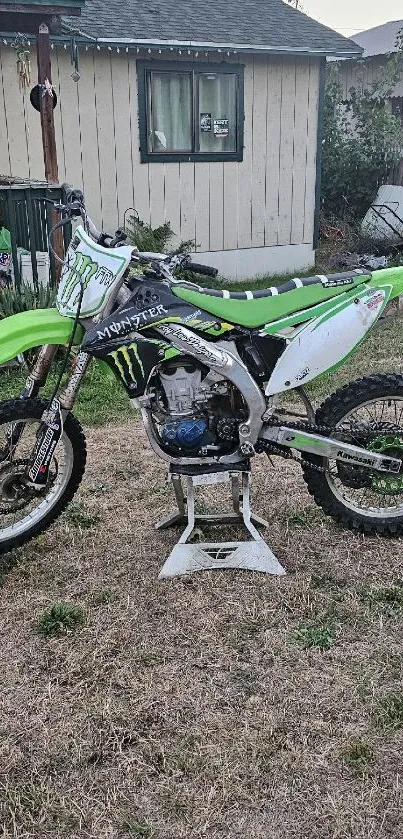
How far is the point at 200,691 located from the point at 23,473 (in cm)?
122

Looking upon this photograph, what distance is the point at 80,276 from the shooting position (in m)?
3.08

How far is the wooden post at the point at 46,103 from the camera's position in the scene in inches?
270

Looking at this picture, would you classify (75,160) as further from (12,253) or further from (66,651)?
(66,651)

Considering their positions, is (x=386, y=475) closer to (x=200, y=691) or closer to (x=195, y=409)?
(x=195, y=409)

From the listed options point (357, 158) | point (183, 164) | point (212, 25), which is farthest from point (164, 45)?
point (357, 158)

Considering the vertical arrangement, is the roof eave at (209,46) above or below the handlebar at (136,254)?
above

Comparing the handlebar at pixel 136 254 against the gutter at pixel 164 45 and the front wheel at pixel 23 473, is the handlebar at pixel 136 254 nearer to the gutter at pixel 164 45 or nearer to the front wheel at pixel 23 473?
the front wheel at pixel 23 473

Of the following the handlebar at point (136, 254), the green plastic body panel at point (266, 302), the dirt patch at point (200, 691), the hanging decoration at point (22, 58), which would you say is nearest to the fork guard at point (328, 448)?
the dirt patch at point (200, 691)

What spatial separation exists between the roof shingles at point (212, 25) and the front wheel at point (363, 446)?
653 centimetres

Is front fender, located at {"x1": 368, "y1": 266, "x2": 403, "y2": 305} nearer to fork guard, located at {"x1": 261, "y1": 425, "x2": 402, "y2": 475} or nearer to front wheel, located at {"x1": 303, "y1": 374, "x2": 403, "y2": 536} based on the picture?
front wheel, located at {"x1": 303, "y1": 374, "x2": 403, "y2": 536}

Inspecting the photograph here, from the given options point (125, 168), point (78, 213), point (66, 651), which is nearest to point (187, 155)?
point (125, 168)

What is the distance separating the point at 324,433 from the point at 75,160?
6.63 meters

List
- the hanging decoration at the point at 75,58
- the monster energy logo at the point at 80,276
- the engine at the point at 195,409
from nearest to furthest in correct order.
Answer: the monster energy logo at the point at 80,276
the engine at the point at 195,409
the hanging decoration at the point at 75,58

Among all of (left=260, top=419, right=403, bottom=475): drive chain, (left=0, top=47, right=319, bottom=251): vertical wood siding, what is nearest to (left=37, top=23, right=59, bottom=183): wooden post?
(left=0, top=47, right=319, bottom=251): vertical wood siding
